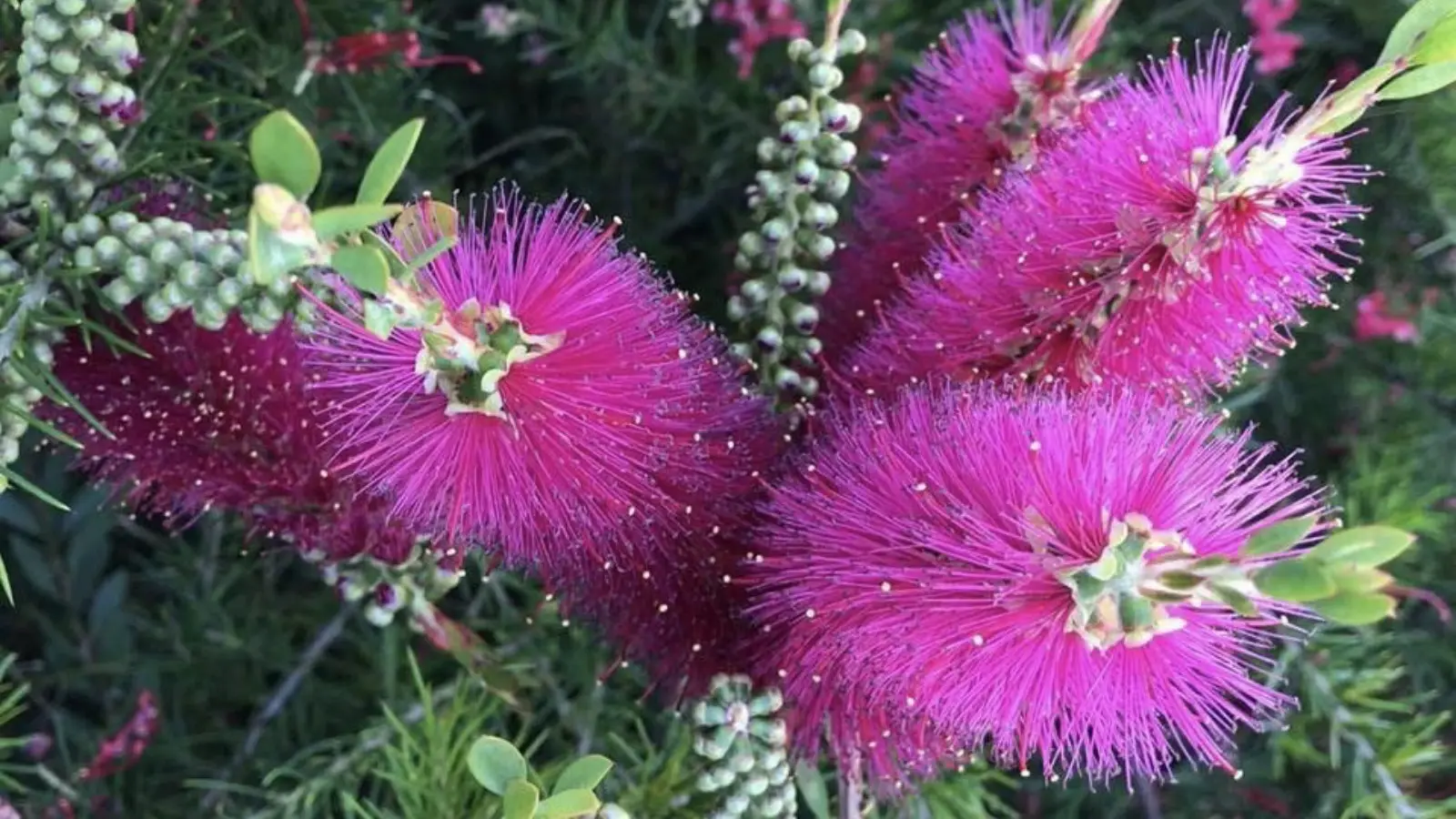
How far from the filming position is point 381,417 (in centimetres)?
30

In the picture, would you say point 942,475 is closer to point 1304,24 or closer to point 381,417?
point 381,417

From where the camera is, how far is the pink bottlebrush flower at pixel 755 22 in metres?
0.53

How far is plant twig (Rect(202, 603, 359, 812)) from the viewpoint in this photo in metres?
0.49

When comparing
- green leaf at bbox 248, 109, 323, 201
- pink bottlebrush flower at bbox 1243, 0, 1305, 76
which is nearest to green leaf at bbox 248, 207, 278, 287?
green leaf at bbox 248, 109, 323, 201

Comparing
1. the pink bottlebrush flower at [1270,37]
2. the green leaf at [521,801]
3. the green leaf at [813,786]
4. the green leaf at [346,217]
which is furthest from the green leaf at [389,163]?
the pink bottlebrush flower at [1270,37]

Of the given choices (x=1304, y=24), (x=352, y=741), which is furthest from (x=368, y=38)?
(x=1304, y=24)

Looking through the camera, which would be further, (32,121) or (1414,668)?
(1414,668)

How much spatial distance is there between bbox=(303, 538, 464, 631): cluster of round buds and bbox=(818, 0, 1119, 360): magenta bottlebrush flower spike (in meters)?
0.14

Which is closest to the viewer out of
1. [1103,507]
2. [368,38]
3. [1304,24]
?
[1103,507]

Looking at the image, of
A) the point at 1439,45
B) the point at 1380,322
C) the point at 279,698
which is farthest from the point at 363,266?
the point at 1380,322

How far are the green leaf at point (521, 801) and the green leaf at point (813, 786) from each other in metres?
0.15

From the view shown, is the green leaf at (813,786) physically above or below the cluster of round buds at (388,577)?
below

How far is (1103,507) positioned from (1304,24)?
1.39ft

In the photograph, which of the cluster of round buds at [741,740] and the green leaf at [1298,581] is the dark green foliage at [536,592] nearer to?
the cluster of round buds at [741,740]
